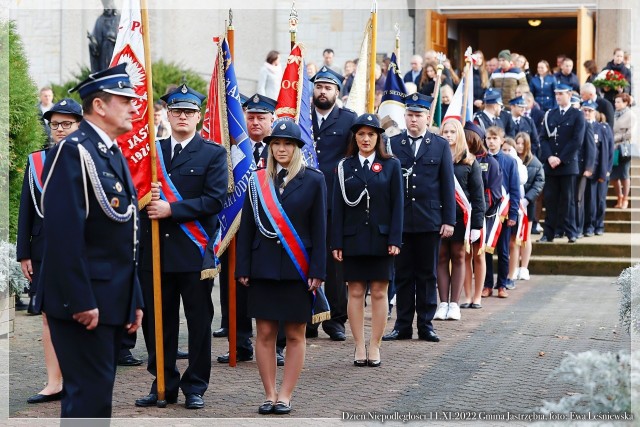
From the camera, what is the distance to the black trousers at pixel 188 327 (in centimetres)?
802

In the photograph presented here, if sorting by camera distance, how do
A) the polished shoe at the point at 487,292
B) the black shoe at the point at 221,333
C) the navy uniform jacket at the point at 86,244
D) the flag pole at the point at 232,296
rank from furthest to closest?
the polished shoe at the point at 487,292, the black shoe at the point at 221,333, the flag pole at the point at 232,296, the navy uniform jacket at the point at 86,244

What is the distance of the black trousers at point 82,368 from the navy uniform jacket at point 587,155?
43.8ft

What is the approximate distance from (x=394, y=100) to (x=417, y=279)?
2815 mm

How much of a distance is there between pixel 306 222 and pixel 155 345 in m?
1.34

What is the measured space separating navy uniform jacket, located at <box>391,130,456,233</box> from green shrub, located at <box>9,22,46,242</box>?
13.7ft

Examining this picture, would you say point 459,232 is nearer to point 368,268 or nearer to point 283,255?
point 368,268

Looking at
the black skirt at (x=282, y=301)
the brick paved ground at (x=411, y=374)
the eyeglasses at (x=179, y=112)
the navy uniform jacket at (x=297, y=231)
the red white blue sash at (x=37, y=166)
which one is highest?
the eyeglasses at (x=179, y=112)

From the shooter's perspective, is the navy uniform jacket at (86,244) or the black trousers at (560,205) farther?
the black trousers at (560,205)

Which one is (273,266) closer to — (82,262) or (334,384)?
(334,384)

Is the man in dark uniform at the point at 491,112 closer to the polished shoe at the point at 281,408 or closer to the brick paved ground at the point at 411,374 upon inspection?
the brick paved ground at the point at 411,374

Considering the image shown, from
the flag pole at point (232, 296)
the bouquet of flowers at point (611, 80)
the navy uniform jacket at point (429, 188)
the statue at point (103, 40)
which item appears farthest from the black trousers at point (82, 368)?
the bouquet of flowers at point (611, 80)

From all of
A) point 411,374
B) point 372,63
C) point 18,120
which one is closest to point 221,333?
point 411,374

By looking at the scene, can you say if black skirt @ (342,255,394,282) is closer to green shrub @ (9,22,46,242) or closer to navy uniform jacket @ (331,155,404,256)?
navy uniform jacket @ (331,155,404,256)

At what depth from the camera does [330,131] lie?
428 inches
